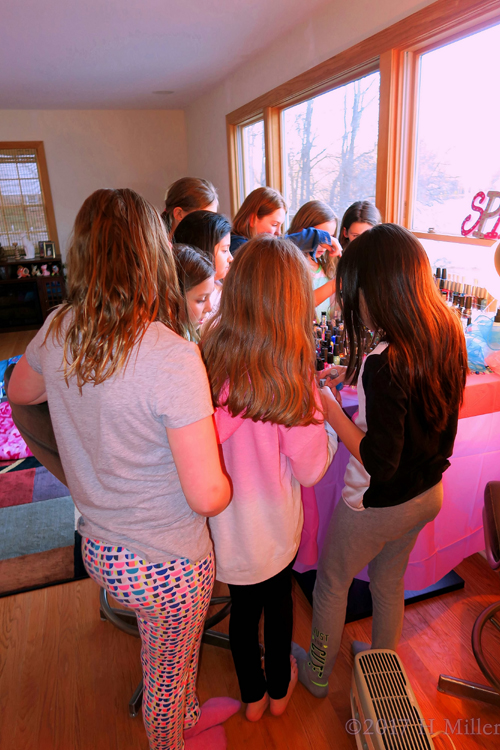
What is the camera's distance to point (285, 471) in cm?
109

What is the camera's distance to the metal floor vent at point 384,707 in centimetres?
105

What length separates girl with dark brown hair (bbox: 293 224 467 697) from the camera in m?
1.00

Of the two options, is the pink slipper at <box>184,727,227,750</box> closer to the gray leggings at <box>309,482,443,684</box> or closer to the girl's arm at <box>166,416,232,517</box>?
the gray leggings at <box>309,482,443,684</box>

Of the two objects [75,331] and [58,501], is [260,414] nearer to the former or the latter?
[75,331]

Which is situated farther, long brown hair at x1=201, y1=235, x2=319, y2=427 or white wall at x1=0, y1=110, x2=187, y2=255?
white wall at x1=0, y1=110, x2=187, y2=255

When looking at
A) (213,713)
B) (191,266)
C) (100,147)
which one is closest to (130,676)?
(213,713)

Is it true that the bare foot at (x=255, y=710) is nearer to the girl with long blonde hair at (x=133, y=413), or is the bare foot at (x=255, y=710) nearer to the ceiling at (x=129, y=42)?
the girl with long blonde hair at (x=133, y=413)

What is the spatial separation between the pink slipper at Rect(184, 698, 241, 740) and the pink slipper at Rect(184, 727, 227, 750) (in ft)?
0.04

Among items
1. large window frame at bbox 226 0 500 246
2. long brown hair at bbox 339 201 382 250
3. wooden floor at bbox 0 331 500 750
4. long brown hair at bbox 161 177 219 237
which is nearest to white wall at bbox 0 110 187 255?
large window frame at bbox 226 0 500 246

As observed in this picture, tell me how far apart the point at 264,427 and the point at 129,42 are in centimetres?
357

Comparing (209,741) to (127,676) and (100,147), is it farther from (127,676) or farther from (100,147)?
(100,147)

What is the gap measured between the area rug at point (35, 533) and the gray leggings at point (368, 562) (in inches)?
41.6

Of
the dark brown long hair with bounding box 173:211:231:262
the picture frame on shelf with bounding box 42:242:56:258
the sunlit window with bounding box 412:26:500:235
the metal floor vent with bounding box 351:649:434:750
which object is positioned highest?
the sunlit window with bounding box 412:26:500:235

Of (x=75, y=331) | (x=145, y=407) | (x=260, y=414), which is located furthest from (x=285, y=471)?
(x=75, y=331)
